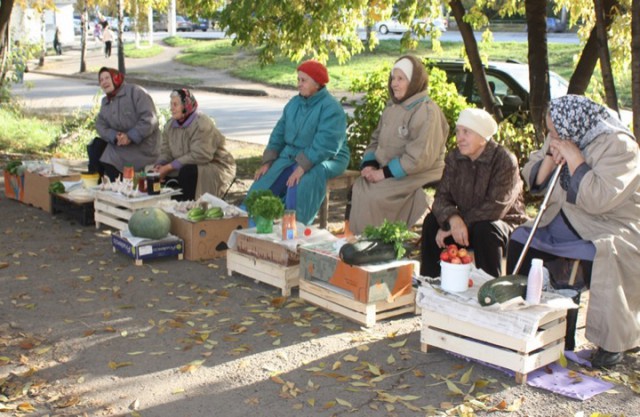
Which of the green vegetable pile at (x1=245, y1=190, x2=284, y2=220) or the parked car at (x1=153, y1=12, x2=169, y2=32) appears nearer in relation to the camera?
the green vegetable pile at (x1=245, y1=190, x2=284, y2=220)

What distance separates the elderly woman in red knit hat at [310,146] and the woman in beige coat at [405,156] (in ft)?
2.07

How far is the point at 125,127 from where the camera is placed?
28.8 feet

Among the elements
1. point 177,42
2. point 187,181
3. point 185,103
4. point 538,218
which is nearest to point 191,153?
point 187,181

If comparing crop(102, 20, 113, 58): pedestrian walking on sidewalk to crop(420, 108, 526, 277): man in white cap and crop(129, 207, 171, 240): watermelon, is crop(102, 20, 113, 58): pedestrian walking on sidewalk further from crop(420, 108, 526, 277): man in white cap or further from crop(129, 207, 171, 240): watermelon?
crop(420, 108, 526, 277): man in white cap

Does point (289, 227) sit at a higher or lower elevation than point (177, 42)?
lower

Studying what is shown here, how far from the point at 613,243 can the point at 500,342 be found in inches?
36.5

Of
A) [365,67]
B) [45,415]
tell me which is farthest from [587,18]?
[365,67]

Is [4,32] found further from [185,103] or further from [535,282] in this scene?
[535,282]

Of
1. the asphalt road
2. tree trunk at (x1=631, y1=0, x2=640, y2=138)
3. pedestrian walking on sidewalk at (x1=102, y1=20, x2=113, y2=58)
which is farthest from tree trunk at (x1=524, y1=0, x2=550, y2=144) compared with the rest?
pedestrian walking on sidewalk at (x1=102, y1=20, x2=113, y2=58)

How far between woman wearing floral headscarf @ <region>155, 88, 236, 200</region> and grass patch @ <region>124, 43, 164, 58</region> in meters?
28.4

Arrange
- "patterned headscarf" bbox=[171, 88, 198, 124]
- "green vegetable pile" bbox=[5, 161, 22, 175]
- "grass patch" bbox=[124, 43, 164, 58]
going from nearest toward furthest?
"patterned headscarf" bbox=[171, 88, 198, 124] < "green vegetable pile" bbox=[5, 161, 22, 175] < "grass patch" bbox=[124, 43, 164, 58]

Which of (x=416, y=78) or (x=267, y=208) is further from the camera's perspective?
(x=416, y=78)

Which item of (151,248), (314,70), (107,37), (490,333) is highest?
(314,70)

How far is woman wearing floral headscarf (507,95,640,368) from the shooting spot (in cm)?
475
